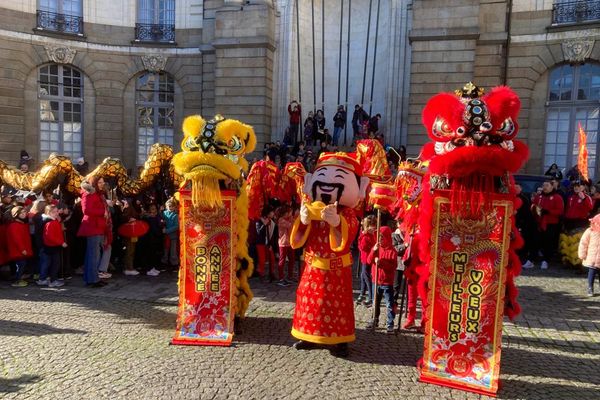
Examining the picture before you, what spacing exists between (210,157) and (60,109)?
625 inches

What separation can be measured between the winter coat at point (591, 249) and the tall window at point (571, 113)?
8.97 meters

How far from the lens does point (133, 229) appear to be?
27.8ft

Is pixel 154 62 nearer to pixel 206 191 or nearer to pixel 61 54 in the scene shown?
pixel 61 54

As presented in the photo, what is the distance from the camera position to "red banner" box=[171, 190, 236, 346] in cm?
541

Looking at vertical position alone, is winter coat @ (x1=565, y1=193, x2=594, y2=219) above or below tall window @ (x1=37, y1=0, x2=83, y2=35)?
below

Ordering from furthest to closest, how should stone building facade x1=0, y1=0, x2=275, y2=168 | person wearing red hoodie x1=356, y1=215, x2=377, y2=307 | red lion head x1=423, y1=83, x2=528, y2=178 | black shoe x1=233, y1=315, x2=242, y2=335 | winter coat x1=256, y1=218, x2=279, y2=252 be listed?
1. stone building facade x1=0, y1=0, x2=275, y2=168
2. winter coat x1=256, y1=218, x2=279, y2=252
3. person wearing red hoodie x1=356, y1=215, x2=377, y2=307
4. black shoe x1=233, y1=315, x2=242, y2=335
5. red lion head x1=423, y1=83, x2=528, y2=178

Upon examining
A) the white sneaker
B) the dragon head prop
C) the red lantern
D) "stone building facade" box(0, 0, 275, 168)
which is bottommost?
the white sneaker

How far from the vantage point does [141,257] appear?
29.1ft

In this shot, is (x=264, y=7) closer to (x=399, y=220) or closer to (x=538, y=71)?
(x=538, y=71)

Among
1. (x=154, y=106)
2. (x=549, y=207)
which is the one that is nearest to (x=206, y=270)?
(x=549, y=207)

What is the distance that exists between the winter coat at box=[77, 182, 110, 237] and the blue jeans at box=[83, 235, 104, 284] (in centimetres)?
12

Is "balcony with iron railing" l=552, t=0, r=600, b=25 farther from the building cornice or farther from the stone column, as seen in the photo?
the building cornice

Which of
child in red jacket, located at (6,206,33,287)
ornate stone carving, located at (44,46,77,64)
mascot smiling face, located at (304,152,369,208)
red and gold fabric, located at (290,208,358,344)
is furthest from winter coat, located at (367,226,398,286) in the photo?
ornate stone carving, located at (44,46,77,64)

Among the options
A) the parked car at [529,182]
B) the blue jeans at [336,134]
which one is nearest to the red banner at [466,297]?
the parked car at [529,182]
